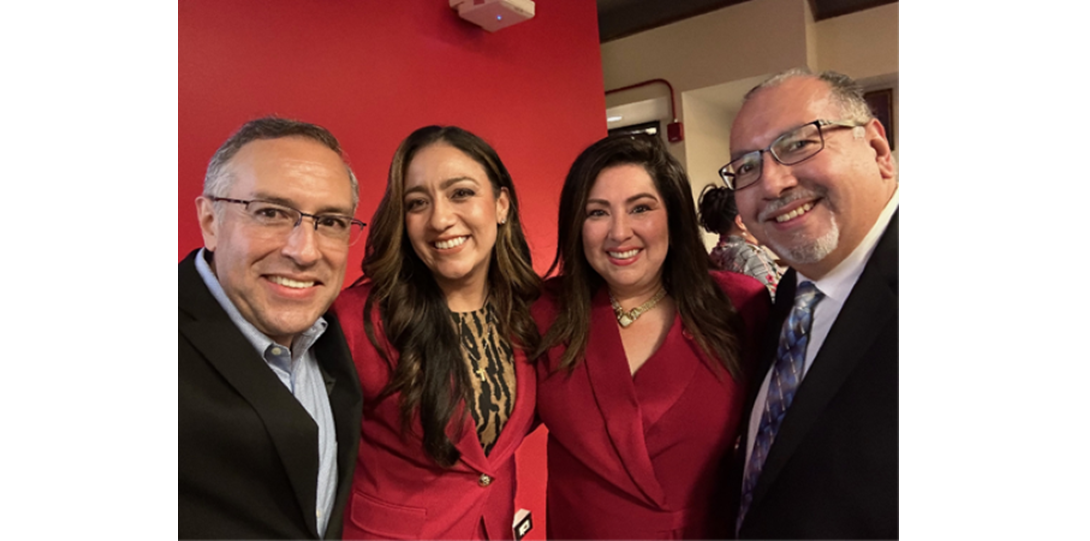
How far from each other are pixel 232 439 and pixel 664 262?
3.19ft

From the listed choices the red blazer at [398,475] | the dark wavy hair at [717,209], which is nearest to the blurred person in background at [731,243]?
the dark wavy hair at [717,209]

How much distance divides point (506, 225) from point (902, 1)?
0.93 metres

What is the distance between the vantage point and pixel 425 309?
44.6 inches

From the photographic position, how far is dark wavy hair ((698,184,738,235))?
153 centimetres

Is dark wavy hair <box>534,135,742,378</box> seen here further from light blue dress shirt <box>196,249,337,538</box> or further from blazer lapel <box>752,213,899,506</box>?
light blue dress shirt <box>196,249,337,538</box>

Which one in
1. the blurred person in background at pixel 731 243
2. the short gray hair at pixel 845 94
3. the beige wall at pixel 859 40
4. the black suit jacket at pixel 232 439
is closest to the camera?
the black suit jacket at pixel 232 439

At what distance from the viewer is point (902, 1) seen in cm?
52

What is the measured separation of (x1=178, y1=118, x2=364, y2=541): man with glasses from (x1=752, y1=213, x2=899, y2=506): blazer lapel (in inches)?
28.1

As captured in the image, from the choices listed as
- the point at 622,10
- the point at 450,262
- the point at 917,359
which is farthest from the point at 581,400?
the point at 622,10

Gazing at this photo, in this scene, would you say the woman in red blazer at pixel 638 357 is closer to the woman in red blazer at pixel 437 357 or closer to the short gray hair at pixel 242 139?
the woman in red blazer at pixel 437 357

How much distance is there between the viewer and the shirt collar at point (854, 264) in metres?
0.67

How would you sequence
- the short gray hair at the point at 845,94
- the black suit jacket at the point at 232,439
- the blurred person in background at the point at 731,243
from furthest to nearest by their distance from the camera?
the blurred person in background at the point at 731,243 < the short gray hair at the point at 845,94 < the black suit jacket at the point at 232,439

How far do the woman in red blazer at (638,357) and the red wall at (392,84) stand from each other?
0.66 meters

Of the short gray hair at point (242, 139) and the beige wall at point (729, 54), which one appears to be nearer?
the short gray hair at point (242, 139)
